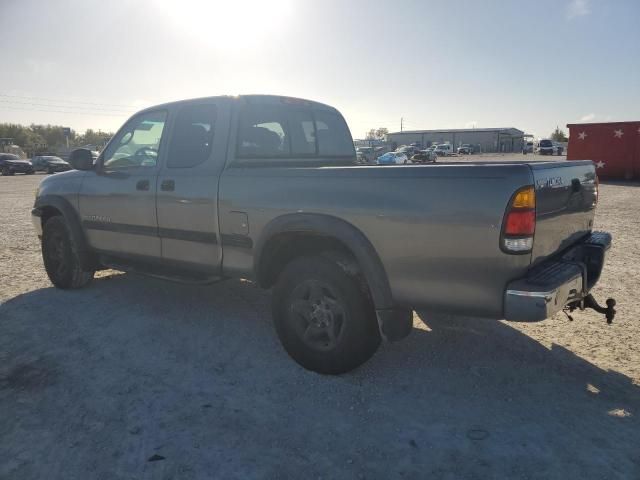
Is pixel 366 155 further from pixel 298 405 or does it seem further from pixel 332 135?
pixel 298 405

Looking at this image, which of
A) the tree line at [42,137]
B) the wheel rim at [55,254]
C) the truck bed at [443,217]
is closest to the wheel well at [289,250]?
the truck bed at [443,217]

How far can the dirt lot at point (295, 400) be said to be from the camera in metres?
2.56

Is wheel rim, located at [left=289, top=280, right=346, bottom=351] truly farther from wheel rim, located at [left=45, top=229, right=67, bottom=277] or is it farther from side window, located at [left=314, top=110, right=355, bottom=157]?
wheel rim, located at [left=45, top=229, right=67, bottom=277]

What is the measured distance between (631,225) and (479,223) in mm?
8789

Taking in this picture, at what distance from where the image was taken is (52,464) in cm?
256

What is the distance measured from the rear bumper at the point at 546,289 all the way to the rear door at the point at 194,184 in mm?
2339

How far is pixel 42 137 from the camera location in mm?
88688

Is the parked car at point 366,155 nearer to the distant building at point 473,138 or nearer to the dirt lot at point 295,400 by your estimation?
the dirt lot at point 295,400

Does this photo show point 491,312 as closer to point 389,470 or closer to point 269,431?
point 389,470

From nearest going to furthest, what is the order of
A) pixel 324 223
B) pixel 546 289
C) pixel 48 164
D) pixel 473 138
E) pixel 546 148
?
pixel 546 289 < pixel 324 223 < pixel 48 164 < pixel 546 148 < pixel 473 138

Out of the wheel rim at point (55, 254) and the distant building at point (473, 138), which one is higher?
the distant building at point (473, 138)

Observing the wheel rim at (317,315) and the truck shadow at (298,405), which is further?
the wheel rim at (317,315)

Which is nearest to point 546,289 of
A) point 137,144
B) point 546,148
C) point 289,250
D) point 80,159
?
point 289,250

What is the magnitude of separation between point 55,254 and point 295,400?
13.0 feet
